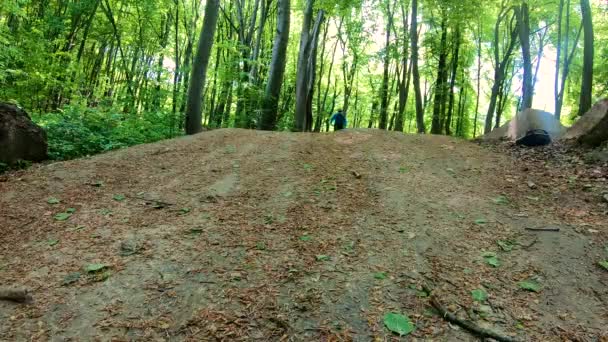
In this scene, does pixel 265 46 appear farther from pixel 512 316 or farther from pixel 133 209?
pixel 512 316

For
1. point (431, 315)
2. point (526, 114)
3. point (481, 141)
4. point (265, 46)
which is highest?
point (265, 46)

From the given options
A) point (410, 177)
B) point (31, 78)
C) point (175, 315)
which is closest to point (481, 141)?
point (410, 177)

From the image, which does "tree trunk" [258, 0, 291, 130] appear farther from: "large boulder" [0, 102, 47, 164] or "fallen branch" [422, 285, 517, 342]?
"fallen branch" [422, 285, 517, 342]

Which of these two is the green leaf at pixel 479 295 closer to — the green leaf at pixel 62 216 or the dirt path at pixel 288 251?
the dirt path at pixel 288 251

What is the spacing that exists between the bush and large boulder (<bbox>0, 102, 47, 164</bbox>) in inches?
13.8

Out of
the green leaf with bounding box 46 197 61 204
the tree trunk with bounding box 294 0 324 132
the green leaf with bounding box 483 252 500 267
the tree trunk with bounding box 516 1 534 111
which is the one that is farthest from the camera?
the tree trunk with bounding box 294 0 324 132

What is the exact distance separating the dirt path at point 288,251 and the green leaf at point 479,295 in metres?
0.04

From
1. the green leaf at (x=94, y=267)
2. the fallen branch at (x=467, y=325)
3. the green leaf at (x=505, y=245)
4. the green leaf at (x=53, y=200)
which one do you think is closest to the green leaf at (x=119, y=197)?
the green leaf at (x=53, y=200)

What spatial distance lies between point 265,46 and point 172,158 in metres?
18.2

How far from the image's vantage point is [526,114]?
8594mm

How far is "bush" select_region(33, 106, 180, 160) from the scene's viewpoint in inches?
296

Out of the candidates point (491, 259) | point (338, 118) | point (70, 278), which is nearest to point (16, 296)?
point (70, 278)

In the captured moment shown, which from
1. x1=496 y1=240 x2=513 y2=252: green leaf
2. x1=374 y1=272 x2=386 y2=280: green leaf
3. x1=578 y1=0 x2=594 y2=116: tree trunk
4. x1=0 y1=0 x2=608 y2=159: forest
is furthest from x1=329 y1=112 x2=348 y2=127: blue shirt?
x1=374 y1=272 x2=386 y2=280: green leaf

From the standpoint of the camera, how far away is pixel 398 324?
9.30 feet
